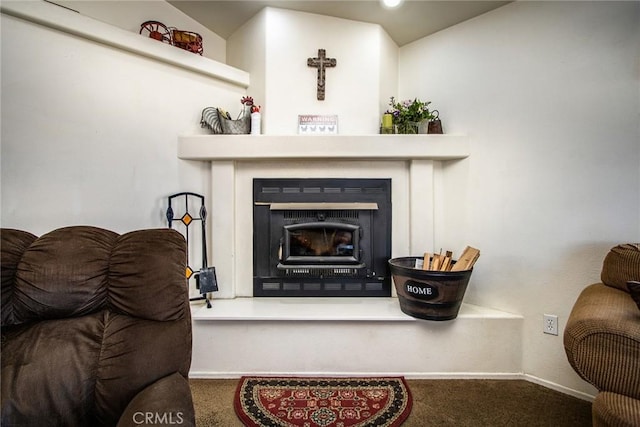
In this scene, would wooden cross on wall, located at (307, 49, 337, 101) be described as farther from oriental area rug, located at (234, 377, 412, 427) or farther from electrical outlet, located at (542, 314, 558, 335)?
electrical outlet, located at (542, 314, 558, 335)

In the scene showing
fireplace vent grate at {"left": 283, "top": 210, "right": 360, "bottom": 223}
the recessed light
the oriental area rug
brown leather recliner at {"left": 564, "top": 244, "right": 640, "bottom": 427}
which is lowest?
the oriental area rug

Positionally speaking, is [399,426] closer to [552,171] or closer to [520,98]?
[552,171]

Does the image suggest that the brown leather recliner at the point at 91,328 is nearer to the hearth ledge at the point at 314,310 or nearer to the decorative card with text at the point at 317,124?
the hearth ledge at the point at 314,310

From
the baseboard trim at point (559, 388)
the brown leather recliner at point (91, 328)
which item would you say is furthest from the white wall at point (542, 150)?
the brown leather recliner at point (91, 328)

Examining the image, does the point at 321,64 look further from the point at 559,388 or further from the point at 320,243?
the point at 559,388

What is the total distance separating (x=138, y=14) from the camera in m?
2.09

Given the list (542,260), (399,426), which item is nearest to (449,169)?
(542,260)

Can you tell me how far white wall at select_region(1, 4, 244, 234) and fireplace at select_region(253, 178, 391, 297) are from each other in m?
0.55

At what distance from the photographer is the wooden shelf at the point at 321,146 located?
2191mm

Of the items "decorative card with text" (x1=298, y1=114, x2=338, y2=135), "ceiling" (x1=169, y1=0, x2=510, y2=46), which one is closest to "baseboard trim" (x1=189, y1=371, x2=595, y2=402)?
"decorative card with text" (x1=298, y1=114, x2=338, y2=135)

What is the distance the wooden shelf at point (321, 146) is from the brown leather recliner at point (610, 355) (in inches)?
52.0

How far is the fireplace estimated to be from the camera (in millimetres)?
2355

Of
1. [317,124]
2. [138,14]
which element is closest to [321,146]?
[317,124]

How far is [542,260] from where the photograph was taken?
1932 millimetres
